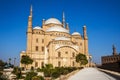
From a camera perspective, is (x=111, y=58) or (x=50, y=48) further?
(x=111, y=58)

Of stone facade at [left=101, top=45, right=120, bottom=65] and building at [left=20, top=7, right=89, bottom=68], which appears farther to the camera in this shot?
stone facade at [left=101, top=45, right=120, bottom=65]

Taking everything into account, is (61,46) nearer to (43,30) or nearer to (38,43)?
(38,43)

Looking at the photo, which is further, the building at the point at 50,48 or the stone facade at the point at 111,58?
the stone facade at the point at 111,58

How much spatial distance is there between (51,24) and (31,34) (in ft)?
37.1

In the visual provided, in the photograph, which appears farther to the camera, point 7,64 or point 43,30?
point 7,64

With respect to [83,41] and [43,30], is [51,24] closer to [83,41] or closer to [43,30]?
[43,30]

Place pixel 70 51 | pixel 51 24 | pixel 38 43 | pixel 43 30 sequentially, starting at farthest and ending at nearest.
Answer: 1. pixel 51 24
2. pixel 43 30
3. pixel 38 43
4. pixel 70 51

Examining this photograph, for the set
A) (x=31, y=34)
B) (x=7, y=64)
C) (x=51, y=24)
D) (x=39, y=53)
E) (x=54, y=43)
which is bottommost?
(x=7, y=64)

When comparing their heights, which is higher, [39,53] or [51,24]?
[51,24]

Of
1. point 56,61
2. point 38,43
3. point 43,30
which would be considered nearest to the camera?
point 56,61

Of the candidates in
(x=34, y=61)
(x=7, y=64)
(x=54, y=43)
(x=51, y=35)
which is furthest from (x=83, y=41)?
(x=7, y=64)

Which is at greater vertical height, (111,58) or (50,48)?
(50,48)

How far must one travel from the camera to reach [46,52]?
147 ft

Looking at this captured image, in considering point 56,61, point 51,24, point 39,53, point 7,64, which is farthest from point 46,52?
point 7,64
